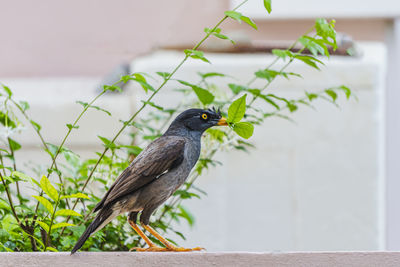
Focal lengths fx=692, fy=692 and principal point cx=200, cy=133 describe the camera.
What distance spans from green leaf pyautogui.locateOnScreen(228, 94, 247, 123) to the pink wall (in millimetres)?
2215

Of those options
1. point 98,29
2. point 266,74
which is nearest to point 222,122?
point 266,74

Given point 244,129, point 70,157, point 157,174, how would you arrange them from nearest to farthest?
1. point 244,129
2. point 157,174
3. point 70,157

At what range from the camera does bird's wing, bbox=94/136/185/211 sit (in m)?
1.02

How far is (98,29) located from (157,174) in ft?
7.41

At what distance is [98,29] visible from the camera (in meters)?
3.21

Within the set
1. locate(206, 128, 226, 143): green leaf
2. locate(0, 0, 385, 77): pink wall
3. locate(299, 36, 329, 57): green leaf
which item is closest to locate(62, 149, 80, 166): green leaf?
locate(206, 128, 226, 143): green leaf

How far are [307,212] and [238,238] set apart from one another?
0.24 metres

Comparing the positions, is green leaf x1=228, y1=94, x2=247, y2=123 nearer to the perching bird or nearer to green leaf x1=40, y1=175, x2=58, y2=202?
the perching bird

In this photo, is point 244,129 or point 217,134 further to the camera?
point 217,134

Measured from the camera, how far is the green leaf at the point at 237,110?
0.95 metres

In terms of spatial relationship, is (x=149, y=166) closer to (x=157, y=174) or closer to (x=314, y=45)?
(x=157, y=174)

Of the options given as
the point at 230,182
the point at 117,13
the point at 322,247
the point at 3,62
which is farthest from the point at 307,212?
the point at 3,62

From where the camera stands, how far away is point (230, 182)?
2.29 metres

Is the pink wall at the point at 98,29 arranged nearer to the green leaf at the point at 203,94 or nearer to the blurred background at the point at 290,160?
the blurred background at the point at 290,160
